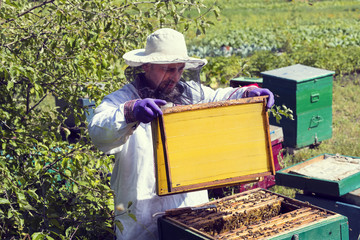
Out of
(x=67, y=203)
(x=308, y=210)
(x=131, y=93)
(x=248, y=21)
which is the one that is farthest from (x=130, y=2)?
(x=248, y=21)

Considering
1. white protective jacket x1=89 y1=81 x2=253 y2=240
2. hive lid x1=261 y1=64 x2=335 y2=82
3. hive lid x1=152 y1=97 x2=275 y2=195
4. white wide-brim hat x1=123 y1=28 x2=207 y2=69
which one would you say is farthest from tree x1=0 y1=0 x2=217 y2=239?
hive lid x1=261 y1=64 x2=335 y2=82

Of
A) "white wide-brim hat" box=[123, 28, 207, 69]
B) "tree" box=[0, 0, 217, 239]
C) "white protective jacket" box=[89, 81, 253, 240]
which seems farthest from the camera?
"tree" box=[0, 0, 217, 239]

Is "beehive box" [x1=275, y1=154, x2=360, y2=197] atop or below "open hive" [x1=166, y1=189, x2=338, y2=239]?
below

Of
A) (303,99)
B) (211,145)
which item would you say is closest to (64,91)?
(211,145)

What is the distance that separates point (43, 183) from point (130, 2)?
56.7 inches

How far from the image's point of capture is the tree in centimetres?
326

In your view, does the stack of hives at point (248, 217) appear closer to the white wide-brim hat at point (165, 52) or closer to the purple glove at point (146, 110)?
the purple glove at point (146, 110)

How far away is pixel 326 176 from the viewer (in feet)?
13.4

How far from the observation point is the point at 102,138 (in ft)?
7.75

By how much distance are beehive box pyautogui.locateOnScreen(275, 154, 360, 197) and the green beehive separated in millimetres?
1524

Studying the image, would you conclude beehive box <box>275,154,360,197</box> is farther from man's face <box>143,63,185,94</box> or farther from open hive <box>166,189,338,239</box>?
man's face <box>143,63,185,94</box>

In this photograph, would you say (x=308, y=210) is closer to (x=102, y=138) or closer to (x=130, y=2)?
(x=102, y=138)

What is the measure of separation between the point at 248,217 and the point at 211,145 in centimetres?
49

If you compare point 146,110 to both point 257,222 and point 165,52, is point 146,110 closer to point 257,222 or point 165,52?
point 165,52
